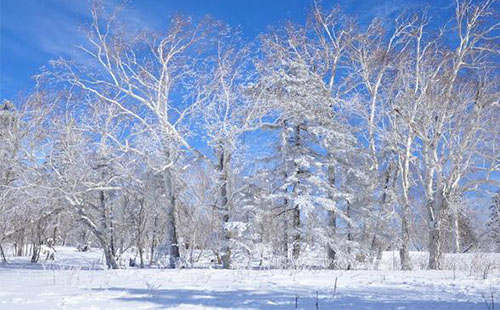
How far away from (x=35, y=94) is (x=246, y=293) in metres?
17.1

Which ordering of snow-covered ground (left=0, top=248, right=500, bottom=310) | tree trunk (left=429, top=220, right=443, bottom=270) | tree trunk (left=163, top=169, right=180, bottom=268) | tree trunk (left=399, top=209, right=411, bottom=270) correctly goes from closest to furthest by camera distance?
snow-covered ground (left=0, top=248, right=500, bottom=310), tree trunk (left=429, top=220, right=443, bottom=270), tree trunk (left=399, top=209, right=411, bottom=270), tree trunk (left=163, top=169, right=180, bottom=268)

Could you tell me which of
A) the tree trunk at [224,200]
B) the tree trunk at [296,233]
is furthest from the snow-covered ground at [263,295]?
the tree trunk at [224,200]

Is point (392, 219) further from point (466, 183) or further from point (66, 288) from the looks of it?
point (66, 288)

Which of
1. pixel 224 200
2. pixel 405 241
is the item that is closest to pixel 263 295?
pixel 224 200

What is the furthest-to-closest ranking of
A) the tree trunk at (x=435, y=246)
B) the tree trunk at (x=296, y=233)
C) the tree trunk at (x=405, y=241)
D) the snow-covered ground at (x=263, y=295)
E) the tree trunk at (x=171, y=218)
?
the tree trunk at (x=171, y=218) → the tree trunk at (x=296, y=233) → the tree trunk at (x=405, y=241) → the tree trunk at (x=435, y=246) → the snow-covered ground at (x=263, y=295)

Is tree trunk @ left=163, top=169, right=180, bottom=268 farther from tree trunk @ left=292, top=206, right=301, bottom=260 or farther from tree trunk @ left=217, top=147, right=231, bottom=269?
tree trunk @ left=292, top=206, right=301, bottom=260

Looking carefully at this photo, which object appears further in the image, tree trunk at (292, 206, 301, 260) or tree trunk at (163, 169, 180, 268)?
tree trunk at (163, 169, 180, 268)

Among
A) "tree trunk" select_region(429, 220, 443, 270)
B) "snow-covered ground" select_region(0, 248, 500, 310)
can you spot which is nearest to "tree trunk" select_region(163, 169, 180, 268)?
"tree trunk" select_region(429, 220, 443, 270)

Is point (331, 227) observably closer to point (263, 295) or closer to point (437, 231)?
point (437, 231)

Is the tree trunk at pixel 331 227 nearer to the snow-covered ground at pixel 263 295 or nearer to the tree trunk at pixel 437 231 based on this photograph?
the tree trunk at pixel 437 231

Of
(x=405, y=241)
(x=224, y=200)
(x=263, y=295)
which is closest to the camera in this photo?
(x=263, y=295)

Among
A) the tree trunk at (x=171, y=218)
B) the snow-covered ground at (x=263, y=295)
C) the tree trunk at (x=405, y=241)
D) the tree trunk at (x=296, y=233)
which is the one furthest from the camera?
the tree trunk at (x=171, y=218)

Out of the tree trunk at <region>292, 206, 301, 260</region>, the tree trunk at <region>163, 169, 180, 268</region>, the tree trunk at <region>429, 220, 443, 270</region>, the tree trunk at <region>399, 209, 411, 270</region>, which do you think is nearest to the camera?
the tree trunk at <region>429, 220, 443, 270</region>

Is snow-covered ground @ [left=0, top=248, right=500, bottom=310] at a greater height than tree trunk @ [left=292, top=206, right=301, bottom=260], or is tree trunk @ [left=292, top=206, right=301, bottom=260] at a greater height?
tree trunk @ [left=292, top=206, right=301, bottom=260]
